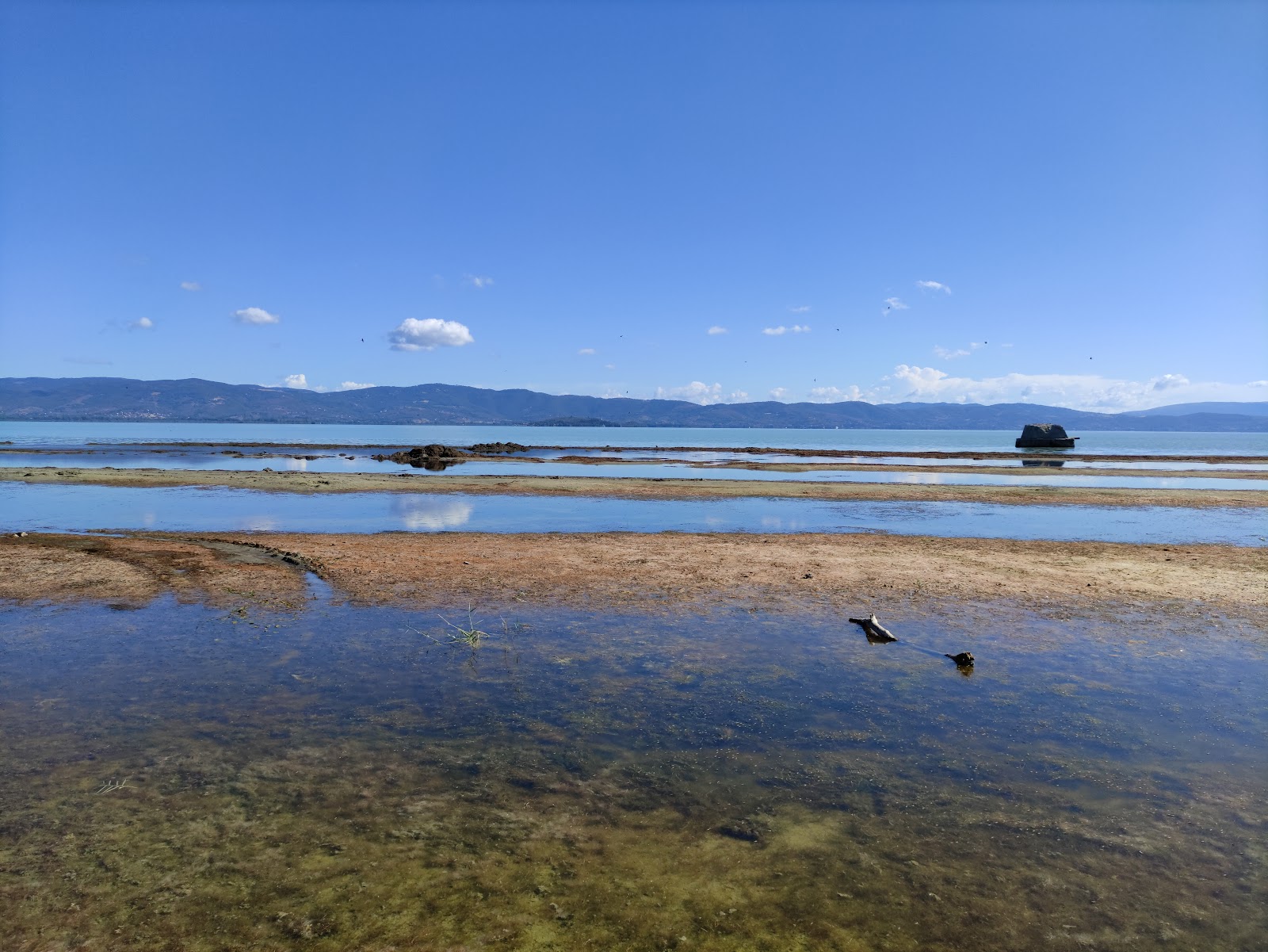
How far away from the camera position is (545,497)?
3938cm

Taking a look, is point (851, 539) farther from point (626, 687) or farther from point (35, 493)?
point (35, 493)

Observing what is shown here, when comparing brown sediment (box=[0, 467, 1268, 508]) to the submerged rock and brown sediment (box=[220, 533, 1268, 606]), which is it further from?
the submerged rock

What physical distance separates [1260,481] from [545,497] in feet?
185

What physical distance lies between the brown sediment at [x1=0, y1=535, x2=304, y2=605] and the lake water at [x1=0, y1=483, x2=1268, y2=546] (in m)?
4.74

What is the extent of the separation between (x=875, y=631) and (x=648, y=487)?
32.9 meters

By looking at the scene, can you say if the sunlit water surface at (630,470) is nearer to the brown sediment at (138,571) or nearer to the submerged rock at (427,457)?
the submerged rock at (427,457)

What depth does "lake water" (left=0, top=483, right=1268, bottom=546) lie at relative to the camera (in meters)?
26.4

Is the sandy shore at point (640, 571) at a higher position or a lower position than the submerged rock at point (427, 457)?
lower

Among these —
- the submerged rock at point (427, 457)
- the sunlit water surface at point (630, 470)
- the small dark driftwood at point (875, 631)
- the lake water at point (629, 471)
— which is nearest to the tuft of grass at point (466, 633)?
the small dark driftwood at point (875, 631)

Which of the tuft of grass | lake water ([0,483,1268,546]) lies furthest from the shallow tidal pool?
lake water ([0,483,1268,546])

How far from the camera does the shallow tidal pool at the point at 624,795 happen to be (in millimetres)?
5062

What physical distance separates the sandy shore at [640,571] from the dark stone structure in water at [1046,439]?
379ft

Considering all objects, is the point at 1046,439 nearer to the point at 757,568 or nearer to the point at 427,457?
the point at 427,457

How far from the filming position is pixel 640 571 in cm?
1805
